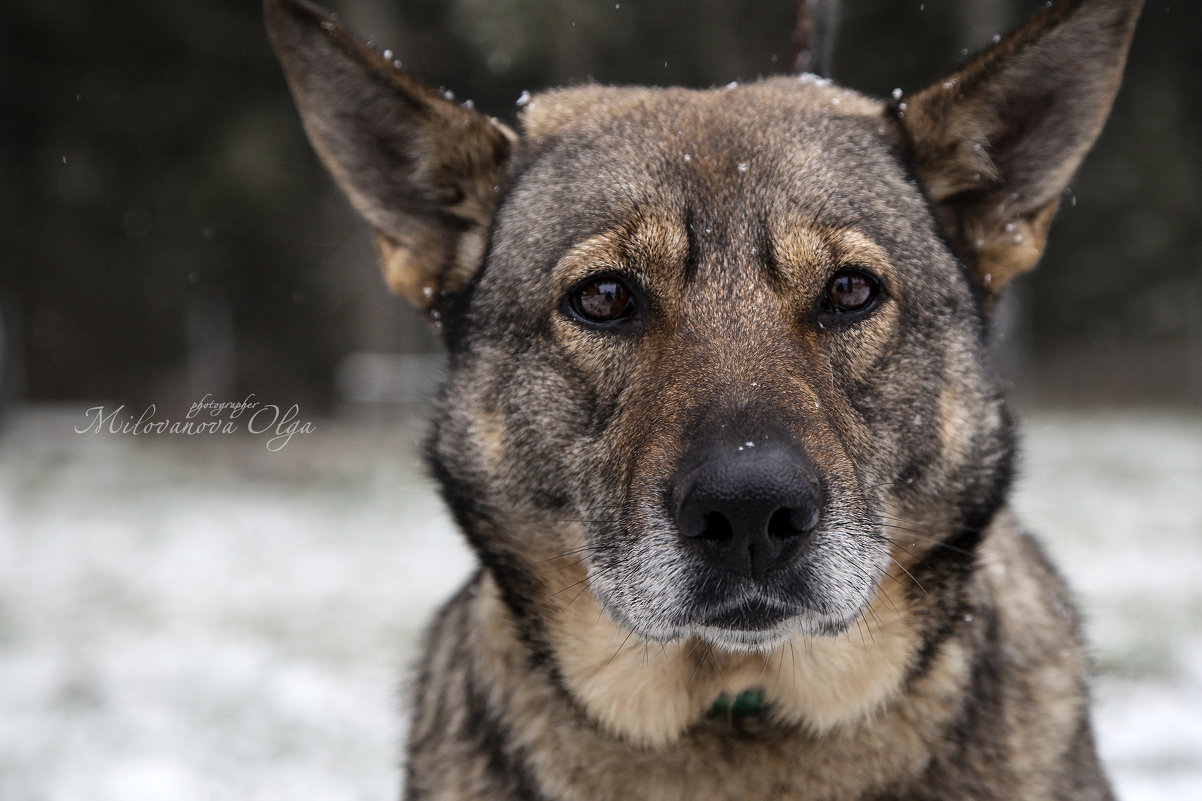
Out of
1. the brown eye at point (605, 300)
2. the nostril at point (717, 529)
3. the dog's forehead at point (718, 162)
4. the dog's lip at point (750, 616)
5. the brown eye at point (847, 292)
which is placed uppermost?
the dog's forehead at point (718, 162)

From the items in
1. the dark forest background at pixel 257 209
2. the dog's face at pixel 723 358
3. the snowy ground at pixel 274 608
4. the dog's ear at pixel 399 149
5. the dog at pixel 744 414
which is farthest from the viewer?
the dark forest background at pixel 257 209

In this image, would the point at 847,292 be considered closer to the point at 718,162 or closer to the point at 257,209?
the point at 718,162

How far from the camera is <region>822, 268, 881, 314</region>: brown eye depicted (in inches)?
98.8

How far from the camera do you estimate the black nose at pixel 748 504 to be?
2.00m

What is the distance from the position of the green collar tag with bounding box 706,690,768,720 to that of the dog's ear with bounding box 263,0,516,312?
1298 millimetres

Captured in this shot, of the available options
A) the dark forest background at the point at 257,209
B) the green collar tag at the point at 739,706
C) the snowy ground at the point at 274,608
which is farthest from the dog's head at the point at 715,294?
the dark forest background at the point at 257,209

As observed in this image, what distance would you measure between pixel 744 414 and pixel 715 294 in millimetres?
409

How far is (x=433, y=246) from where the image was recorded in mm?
2967

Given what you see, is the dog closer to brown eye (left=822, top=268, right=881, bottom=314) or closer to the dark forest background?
brown eye (left=822, top=268, right=881, bottom=314)

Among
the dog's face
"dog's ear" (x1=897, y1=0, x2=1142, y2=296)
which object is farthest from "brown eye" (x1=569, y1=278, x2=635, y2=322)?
"dog's ear" (x1=897, y1=0, x2=1142, y2=296)

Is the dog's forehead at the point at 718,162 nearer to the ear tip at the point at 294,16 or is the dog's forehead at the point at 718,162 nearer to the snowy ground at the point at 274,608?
the ear tip at the point at 294,16

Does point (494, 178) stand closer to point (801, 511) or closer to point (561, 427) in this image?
point (561, 427)

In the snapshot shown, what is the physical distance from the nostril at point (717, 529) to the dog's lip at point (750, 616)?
164mm

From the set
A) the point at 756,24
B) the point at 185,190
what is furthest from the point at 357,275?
the point at 756,24
